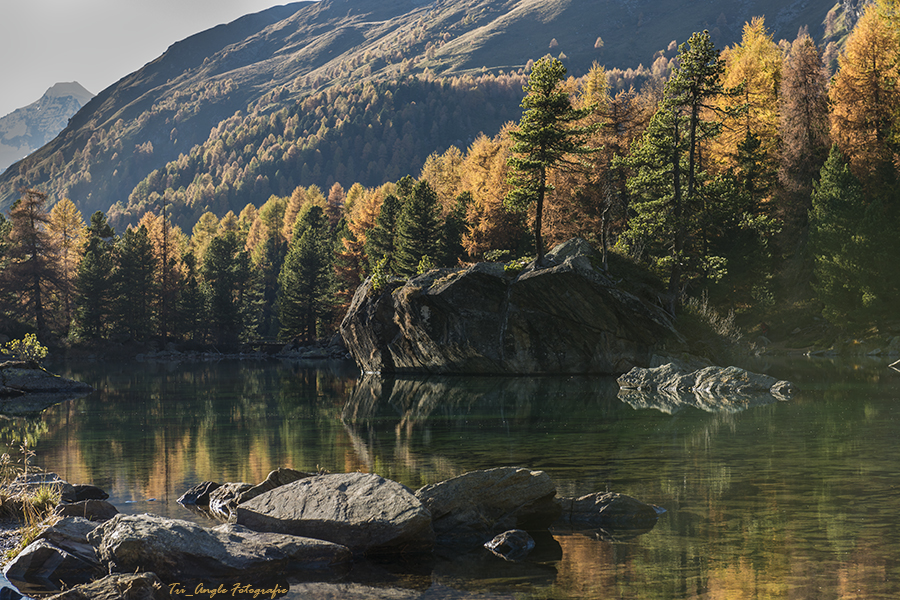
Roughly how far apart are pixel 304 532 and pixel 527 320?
34461 millimetres

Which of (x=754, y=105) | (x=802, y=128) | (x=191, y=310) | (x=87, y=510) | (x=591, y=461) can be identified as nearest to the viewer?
(x=87, y=510)

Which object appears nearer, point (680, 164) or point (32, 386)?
point (32, 386)

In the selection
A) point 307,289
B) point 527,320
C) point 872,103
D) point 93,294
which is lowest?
point 307,289

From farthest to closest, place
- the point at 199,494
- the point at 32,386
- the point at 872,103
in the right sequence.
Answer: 1. the point at 872,103
2. the point at 32,386
3. the point at 199,494

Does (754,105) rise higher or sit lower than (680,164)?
higher

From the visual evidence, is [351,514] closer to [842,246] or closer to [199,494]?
[199,494]

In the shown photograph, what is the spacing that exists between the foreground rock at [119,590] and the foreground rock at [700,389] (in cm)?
2074

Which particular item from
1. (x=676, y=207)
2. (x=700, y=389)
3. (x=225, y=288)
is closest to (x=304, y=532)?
(x=700, y=389)

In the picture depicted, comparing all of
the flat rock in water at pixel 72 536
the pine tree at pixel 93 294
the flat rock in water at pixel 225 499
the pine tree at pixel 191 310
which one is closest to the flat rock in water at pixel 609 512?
the flat rock in water at pixel 225 499

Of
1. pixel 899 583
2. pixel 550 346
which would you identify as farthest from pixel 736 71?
pixel 899 583

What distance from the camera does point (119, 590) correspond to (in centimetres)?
804

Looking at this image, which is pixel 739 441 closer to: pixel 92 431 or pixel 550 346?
pixel 92 431

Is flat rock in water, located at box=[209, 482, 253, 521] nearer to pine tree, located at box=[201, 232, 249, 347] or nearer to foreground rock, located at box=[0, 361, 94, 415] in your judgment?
foreground rock, located at box=[0, 361, 94, 415]

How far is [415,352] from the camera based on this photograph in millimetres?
51625
